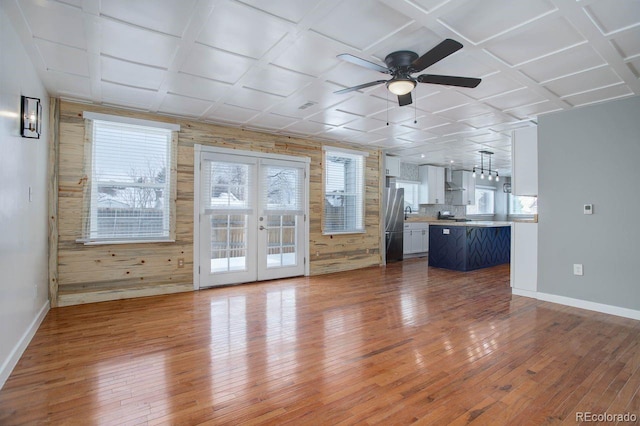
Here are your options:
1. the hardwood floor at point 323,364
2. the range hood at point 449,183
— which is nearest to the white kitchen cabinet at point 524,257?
the hardwood floor at point 323,364

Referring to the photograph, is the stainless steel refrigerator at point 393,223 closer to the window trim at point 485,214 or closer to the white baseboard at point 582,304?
the white baseboard at point 582,304

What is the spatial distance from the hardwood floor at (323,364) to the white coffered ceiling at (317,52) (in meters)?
2.56

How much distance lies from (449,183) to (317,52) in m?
8.48

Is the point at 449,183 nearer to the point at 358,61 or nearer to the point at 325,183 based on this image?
the point at 325,183

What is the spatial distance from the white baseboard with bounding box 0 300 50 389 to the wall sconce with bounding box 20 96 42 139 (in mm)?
1707

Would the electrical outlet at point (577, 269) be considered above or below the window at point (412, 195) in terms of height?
below

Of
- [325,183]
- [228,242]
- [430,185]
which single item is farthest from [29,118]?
[430,185]

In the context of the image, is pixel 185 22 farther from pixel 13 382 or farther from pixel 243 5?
pixel 13 382

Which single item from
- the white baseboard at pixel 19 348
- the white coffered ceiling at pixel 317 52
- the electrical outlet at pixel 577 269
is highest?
the white coffered ceiling at pixel 317 52

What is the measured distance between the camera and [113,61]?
118 inches

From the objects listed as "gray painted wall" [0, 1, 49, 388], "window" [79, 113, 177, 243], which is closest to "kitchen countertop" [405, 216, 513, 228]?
"window" [79, 113, 177, 243]

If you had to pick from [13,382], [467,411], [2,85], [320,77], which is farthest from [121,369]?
[320,77]

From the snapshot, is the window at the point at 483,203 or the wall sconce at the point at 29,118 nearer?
the wall sconce at the point at 29,118

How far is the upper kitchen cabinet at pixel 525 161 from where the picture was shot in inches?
181
